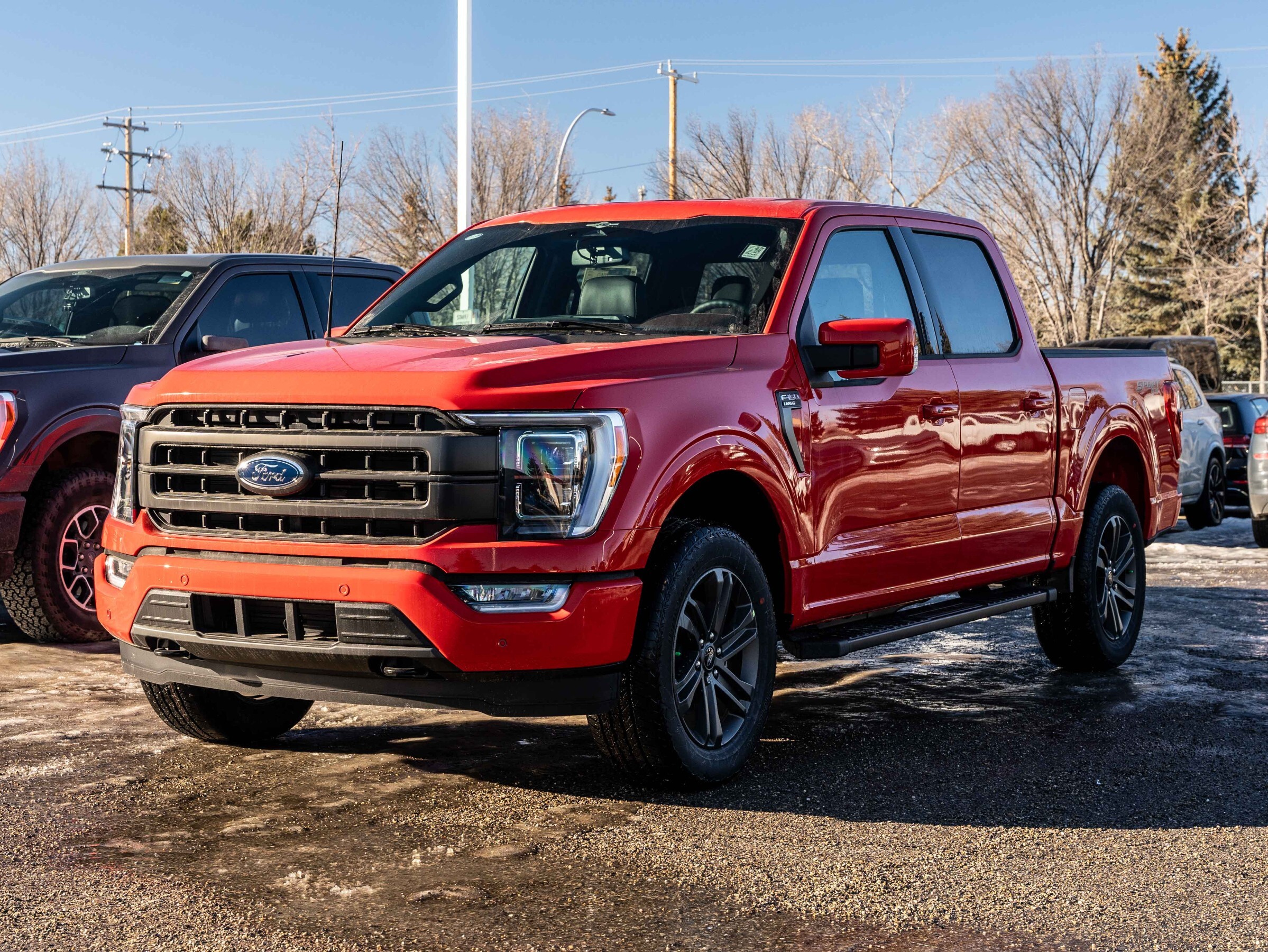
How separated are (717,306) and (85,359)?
395 cm

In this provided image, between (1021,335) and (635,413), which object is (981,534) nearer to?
(1021,335)

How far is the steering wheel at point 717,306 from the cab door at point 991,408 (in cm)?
120

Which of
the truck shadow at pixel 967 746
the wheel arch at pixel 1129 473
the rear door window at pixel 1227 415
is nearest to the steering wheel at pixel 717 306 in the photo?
the truck shadow at pixel 967 746

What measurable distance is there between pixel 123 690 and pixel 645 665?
10.1ft

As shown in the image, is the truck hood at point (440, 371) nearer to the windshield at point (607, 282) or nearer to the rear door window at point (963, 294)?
the windshield at point (607, 282)

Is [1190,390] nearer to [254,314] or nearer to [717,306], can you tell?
[254,314]

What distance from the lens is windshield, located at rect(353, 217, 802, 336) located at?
222 inches

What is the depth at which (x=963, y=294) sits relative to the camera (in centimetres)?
689

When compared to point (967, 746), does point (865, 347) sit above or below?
above

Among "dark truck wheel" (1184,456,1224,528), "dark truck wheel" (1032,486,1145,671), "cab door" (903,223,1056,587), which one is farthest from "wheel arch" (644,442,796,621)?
"dark truck wheel" (1184,456,1224,528)

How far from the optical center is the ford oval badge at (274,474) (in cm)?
463

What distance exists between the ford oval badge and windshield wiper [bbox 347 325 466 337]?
1143 mm

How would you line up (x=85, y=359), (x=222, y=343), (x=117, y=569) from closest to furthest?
(x=117, y=569) → (x=222, y=343) → (x=85, y=359)

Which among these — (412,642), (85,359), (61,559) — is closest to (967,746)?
(412,642)
